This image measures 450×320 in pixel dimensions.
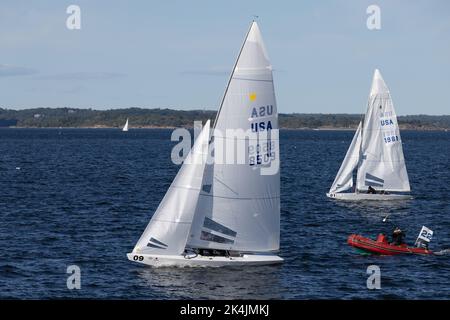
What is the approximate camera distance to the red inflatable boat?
155ft

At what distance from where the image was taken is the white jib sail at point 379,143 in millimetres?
72875

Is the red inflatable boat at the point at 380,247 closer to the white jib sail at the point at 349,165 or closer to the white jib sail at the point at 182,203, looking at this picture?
the white jib sail at the point at 182,203

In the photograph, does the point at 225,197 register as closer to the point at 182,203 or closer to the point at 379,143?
the point at 182,203

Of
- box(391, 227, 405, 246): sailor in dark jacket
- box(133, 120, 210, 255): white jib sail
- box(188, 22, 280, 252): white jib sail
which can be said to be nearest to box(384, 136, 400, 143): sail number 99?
box(391, 227, 405, 246): sailor in dark jacket

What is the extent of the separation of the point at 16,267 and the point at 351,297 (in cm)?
1775

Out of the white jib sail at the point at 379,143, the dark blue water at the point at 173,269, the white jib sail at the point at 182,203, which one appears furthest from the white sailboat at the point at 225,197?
the white jib sail at the point at 379,143

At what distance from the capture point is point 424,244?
158 ft

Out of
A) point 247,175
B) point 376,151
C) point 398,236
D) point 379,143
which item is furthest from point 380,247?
point 379,143

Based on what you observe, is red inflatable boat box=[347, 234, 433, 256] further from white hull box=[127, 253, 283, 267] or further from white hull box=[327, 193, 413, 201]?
white hull box=[327, 193, 413, 201]

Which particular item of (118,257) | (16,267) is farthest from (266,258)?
(16,267)

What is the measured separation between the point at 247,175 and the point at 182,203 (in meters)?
3.57

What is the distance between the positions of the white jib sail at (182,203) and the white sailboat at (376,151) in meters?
34.4

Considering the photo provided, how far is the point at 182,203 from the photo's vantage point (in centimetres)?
3988
